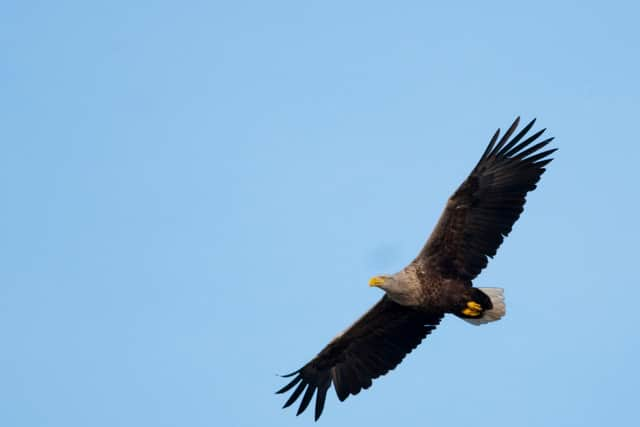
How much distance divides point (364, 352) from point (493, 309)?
1840 mm

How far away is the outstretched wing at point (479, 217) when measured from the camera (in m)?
15.4

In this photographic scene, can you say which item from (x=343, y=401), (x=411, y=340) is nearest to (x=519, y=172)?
(x=411, y=340)

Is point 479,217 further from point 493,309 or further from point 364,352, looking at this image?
point 364,352

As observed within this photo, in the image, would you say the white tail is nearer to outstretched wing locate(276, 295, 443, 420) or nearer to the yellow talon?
the yellow talon

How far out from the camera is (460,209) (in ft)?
50.9

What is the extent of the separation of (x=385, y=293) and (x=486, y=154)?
6.89 ft

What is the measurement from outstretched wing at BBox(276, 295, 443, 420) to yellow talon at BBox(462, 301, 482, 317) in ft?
1.92

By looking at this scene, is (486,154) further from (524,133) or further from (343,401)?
(343,401)

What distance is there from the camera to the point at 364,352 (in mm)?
16438

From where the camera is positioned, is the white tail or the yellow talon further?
the white tail

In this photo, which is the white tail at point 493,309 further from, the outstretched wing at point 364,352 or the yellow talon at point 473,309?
the outstretched wing at point 364,352

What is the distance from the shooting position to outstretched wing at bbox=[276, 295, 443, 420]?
16172 millimetres

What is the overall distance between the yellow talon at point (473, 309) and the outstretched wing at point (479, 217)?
331mm

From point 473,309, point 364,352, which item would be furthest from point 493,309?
point 364,352
